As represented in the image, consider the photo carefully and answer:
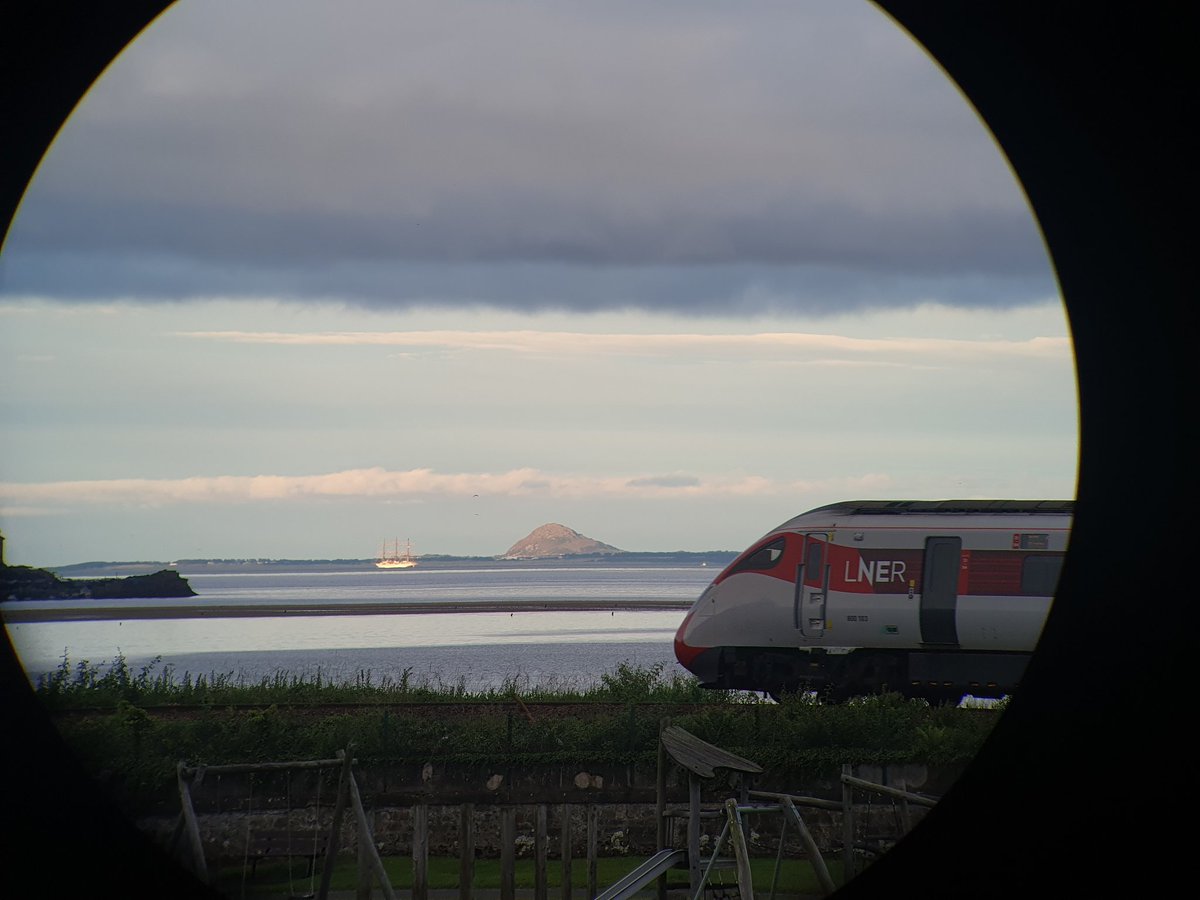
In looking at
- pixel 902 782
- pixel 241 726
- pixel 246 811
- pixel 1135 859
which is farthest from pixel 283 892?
pixel 1135 859

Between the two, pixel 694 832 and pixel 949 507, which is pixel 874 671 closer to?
pixel 949 507

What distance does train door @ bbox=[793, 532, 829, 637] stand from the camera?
19.0 m

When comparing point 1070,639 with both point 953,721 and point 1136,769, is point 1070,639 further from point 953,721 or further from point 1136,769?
point 953,721

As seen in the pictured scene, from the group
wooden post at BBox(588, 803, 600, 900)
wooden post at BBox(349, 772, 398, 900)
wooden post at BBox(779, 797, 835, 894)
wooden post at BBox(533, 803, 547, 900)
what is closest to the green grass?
wooden post at BBox(588, 803, 600, 900)

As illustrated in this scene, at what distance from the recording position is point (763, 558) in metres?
19.4

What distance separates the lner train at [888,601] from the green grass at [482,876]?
6.14m

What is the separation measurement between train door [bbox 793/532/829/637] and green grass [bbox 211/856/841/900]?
6.07m

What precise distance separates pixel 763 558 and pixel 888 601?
6.27 ft

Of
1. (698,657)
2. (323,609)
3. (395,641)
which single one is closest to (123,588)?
(323,609)

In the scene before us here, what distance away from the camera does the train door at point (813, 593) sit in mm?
18953

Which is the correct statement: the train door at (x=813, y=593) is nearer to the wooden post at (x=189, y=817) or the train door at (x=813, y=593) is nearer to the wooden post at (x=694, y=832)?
the wooden post at (x=694, y=832)

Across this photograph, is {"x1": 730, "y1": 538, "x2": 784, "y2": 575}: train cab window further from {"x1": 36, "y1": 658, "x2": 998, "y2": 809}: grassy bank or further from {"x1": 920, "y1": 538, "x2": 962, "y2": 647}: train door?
{"x1": 36, "y1": 658, "x2": 998, "y2": 809}: grassy bank

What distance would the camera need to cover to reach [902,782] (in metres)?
13.9

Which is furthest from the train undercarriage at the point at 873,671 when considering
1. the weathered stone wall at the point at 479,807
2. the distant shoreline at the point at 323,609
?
the distant shoreline at the point at 323,609
